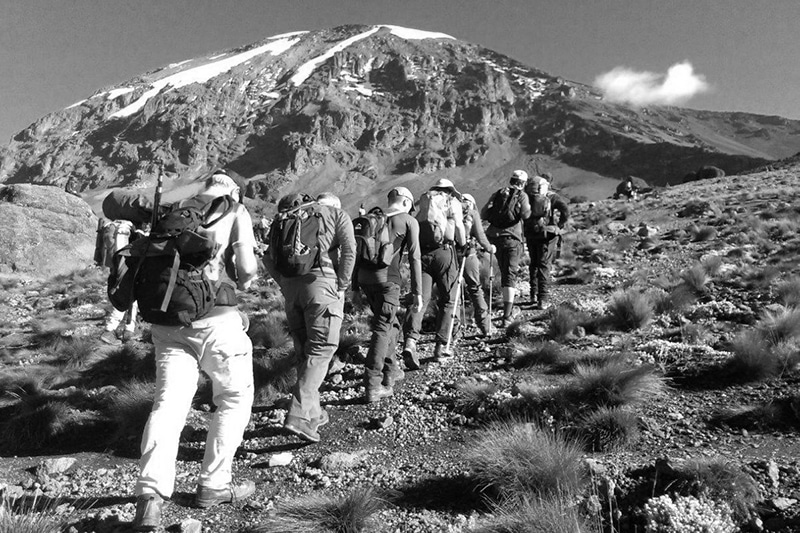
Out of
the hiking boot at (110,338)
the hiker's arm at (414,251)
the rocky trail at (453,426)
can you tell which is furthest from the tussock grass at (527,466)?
the hiking boot at (110,338)

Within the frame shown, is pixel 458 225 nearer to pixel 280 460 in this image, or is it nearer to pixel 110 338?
pixel 280 460

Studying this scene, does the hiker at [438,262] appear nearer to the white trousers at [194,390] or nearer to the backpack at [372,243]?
the backpack at [372,243]

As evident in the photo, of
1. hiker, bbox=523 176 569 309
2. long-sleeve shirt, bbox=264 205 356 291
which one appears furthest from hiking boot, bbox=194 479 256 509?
hiker, bbox=523 176 569 309

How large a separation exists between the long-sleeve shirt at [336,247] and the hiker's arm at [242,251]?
85 centimetres

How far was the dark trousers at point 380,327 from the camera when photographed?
4812 millimetres

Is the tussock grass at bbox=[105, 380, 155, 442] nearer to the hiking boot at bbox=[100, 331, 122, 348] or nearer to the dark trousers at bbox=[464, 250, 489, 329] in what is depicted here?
the hiking boot at bbox=[100, 331, 122, 348]

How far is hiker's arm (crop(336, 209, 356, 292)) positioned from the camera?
165 inches

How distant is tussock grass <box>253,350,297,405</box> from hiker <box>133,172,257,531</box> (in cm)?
208

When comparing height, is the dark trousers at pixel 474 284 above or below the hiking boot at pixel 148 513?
above

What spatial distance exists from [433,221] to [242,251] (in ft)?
9.61

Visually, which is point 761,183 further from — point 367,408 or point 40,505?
point 40,505

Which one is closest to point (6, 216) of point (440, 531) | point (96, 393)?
point (96, 393)

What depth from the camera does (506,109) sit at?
196 metres

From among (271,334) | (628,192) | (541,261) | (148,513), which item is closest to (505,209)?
(541,261)
